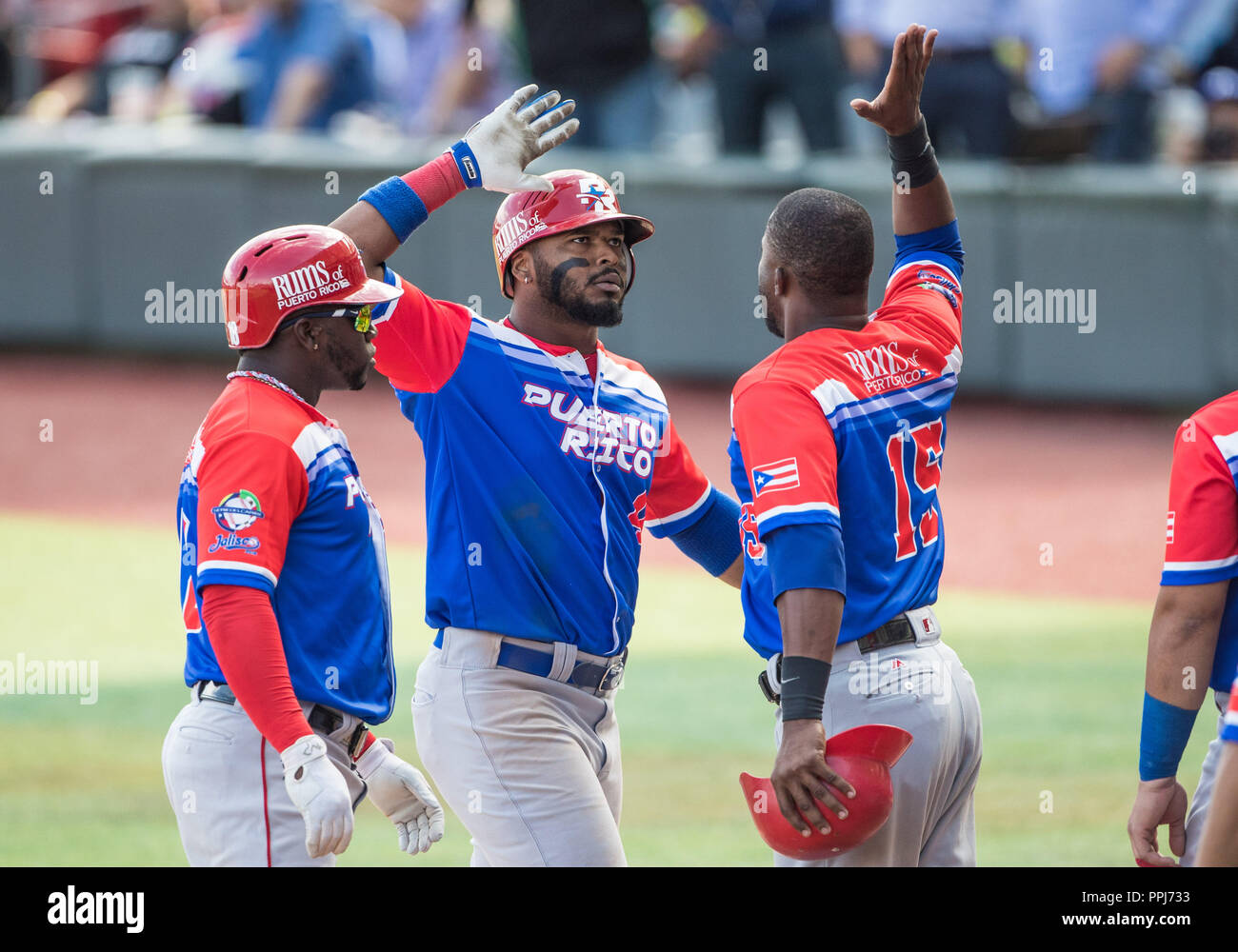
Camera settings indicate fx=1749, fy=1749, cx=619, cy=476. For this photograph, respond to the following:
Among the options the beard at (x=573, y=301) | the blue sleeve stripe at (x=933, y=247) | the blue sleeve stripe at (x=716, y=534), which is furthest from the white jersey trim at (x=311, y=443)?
the blue sleeve stripe at (x=933, y=247)

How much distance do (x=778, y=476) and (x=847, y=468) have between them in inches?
9.5

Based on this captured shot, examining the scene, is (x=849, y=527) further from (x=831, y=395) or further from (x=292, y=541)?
(x=292, y=541)

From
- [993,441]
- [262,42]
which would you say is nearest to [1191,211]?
[993,441]

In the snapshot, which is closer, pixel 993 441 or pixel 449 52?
pixel 993 441

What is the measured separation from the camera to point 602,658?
4.69m

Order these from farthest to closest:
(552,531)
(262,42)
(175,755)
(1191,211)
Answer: (262,42)
(1191,211)
(552,531)
(175,755)

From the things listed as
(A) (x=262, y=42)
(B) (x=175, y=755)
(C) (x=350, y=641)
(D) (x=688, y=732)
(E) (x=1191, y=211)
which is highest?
(A) (x=262, y=42)

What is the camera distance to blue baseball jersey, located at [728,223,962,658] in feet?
13.3

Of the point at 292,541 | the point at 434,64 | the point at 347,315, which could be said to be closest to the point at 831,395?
the point at 347,315

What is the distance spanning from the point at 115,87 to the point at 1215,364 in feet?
38.6

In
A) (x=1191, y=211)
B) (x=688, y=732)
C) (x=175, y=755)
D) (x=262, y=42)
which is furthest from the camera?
(x=262, y=42)

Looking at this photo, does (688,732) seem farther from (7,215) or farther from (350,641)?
(7,215)

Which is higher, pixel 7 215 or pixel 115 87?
pixel 115 87

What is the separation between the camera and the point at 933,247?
16.4 feet
